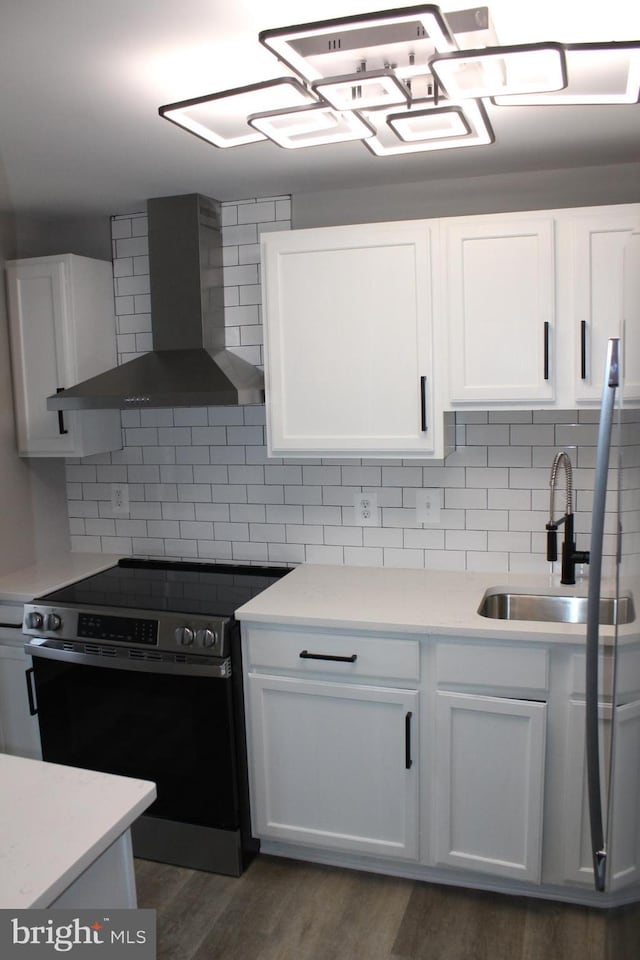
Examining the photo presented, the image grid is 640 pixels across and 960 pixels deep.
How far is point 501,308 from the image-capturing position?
2.63 m

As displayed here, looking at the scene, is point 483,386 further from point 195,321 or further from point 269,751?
point 269,751

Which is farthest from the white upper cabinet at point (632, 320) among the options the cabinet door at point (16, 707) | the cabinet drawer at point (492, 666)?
the cabinet door at point (16, 707)

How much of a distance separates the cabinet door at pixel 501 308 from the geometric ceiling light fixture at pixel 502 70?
0.91m

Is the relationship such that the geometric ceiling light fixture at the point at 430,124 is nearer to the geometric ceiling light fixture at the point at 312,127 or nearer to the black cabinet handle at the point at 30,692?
the geometric ceiling light fixture at the point at 312,127

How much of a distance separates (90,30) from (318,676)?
196 centimetres

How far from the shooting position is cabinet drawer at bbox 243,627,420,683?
2.55 metres

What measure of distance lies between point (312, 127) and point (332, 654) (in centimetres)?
161

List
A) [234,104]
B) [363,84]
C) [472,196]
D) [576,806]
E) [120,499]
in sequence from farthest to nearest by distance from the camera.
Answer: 1. [120,499]
2. [472,196]
3. [576,806]
4. [234,104]
5. [363,84]

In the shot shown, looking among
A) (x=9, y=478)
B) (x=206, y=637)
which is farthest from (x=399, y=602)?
(x=9, y=478)

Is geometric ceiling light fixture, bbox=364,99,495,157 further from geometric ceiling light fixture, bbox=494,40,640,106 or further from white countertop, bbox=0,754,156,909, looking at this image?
white countertop, bbox=0,754,156,909

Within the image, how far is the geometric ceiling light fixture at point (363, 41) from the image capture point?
134 centimetres

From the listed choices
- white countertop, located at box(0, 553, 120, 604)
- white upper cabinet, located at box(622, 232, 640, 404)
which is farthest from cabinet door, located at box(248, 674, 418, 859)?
white upper cabinet, located at box(622, 232, 640, 404)

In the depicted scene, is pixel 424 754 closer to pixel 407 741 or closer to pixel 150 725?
pixel 407 741

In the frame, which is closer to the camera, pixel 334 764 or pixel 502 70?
pixel 502 70
